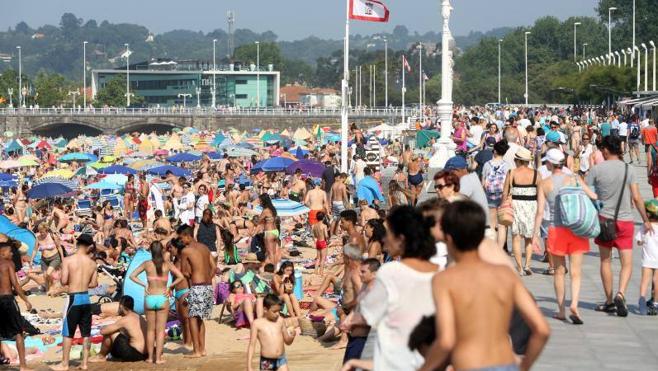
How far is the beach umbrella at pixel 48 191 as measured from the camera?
27.2 metres

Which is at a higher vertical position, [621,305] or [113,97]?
[113,97]

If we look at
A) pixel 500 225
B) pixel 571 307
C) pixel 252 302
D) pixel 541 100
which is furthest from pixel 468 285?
pixel 541 100

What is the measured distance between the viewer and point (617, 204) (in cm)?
905

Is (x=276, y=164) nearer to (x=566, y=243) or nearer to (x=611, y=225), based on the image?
(x=611, y=225)

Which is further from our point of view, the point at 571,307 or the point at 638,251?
the point at 638,251

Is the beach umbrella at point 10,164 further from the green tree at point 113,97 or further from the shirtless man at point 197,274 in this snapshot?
the green tree at point 113,97

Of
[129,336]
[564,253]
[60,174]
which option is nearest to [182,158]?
[60,174]

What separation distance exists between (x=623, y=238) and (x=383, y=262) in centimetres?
251

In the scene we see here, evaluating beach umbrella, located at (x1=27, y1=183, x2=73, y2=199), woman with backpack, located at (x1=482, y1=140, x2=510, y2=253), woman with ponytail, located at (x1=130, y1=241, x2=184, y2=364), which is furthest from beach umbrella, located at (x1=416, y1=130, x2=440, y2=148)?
woman with ponytail, located at (x1=130, y1=241, x2=184, y2=364)

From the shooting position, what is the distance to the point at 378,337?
5.33 meters

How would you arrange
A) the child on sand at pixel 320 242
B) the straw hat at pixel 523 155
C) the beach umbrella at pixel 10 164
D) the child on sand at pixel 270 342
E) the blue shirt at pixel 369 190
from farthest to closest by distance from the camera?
the beach umbrella at pixel 10 164, the blue shirt at pixel 369 190, the child on sand at pixel 320 242, the straw hat at pixel 523 155, the child on sand at pixel 270 342

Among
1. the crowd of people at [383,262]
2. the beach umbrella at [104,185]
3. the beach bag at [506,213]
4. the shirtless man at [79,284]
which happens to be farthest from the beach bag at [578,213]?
the beach umbrella at [104,185]

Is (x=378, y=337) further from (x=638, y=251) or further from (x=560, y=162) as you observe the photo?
(x=638, y=251)

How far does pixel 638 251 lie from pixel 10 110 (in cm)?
9227
